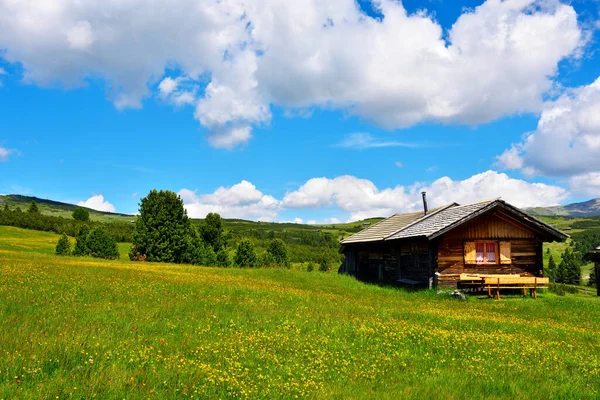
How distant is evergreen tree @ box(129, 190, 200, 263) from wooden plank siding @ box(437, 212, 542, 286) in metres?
38.5

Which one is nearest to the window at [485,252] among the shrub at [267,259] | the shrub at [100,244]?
the shrub at [267,259]

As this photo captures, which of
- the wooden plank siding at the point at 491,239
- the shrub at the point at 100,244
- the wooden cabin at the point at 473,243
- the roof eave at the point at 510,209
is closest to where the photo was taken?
the roof eave at the point at 510,209

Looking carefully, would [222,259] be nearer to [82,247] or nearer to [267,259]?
[267,259]

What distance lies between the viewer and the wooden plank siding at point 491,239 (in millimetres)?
27781

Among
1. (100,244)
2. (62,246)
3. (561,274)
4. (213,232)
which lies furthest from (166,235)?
(561,274)

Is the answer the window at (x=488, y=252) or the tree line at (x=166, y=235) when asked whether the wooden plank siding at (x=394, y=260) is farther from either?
the tree line at (x=166, y=235)

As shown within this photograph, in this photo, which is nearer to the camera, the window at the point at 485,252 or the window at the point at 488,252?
the window at the point at 488,252

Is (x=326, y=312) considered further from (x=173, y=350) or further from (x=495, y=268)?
(x=495, y=268)

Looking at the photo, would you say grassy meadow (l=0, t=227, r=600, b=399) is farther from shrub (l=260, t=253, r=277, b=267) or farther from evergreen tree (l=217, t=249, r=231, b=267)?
shrub (l=260, t=253, r=277, b=267)

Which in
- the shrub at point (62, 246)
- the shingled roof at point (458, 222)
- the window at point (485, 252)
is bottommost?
the shrub at point (62, 246)

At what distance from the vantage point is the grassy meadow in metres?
6.85

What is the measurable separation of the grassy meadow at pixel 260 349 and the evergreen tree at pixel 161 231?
39.1m

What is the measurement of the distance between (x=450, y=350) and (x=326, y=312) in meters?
5.50

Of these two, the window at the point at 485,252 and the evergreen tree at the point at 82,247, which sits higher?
the window at the point at 485,252
